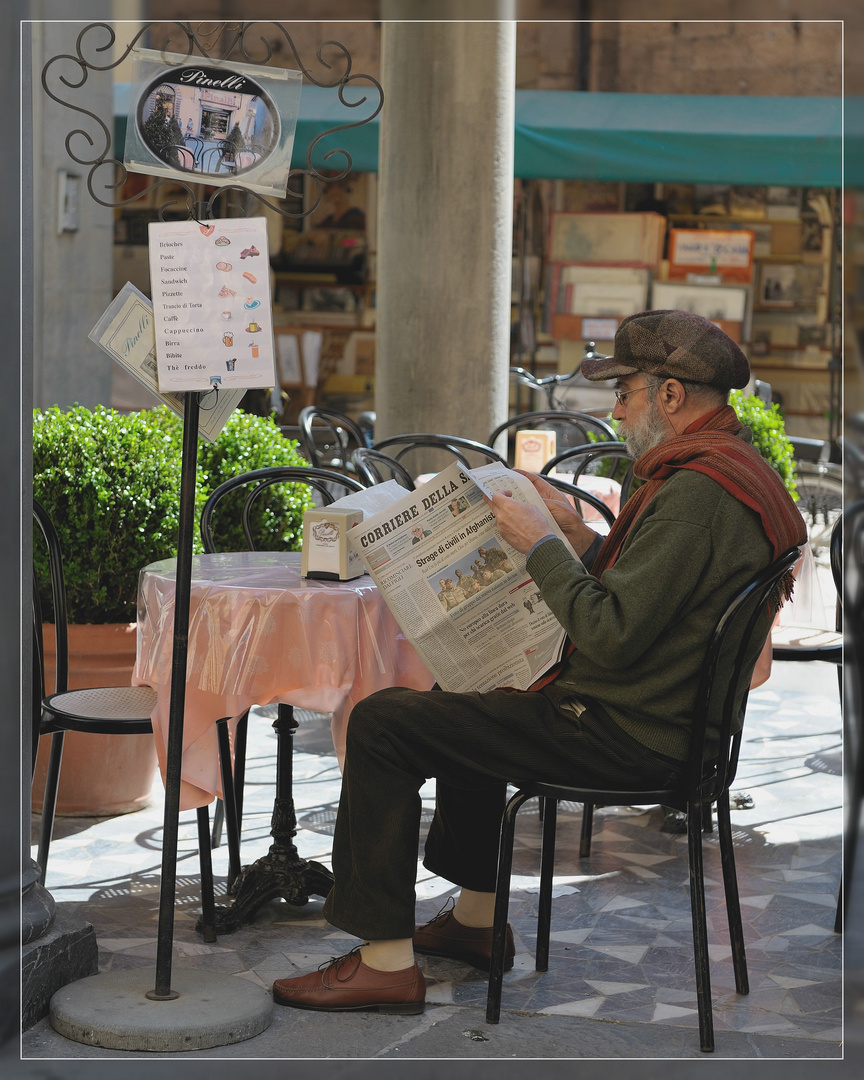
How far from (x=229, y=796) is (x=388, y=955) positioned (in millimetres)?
742

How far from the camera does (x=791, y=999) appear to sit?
9.06 feet

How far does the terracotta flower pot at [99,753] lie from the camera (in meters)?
3.75

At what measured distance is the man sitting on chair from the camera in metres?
2.41

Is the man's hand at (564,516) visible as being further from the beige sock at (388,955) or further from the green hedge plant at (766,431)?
the green hedge plant at (766,431)

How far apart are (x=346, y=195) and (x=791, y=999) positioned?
10.2 m

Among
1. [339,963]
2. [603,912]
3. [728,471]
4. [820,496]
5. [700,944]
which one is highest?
[728,471]

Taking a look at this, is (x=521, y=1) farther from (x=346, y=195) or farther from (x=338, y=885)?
(x=338, y=885)

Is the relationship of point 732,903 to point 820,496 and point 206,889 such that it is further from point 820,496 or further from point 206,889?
point 820,496

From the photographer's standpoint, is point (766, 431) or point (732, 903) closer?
point (732, 903)

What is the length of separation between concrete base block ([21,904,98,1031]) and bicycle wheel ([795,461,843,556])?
213 inches

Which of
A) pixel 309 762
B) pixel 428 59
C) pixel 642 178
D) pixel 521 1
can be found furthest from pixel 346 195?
pixel 309 762

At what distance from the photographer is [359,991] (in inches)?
103

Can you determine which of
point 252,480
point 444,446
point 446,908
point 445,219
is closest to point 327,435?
point 445,219

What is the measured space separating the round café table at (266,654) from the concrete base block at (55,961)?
34 centimetres
